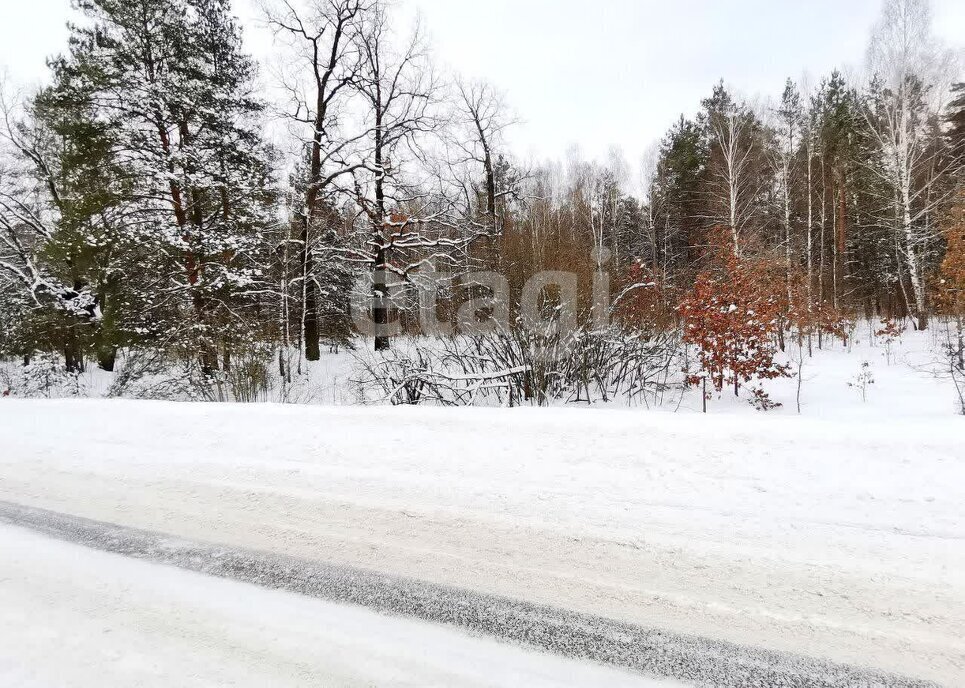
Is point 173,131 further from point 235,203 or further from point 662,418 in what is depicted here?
point 662,418

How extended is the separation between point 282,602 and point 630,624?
60.4 inches

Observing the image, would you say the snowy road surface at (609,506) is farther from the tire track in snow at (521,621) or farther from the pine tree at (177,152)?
the pine tree at (177,152)

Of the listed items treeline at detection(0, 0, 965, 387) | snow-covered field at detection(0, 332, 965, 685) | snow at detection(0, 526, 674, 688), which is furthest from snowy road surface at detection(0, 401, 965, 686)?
treeline at detection(0, 0, 965, 387)

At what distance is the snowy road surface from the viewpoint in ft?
6.63

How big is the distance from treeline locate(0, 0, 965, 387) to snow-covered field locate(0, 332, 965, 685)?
488cm

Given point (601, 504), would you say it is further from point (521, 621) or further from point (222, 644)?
point (222, 644)

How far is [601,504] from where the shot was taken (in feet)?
9.80

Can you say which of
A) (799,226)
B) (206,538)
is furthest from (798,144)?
(206,538)

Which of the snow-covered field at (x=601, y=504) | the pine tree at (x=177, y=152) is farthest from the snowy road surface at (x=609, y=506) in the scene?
the pine tree at (x=177, y=152)

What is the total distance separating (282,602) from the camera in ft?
6.89

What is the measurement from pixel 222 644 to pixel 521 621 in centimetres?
120

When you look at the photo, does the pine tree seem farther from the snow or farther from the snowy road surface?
the snow

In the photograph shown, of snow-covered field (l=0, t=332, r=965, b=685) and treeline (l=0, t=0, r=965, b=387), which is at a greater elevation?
treeline (l=0, t=0, r=965, b=387)

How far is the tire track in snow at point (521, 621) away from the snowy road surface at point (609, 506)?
7 cm
